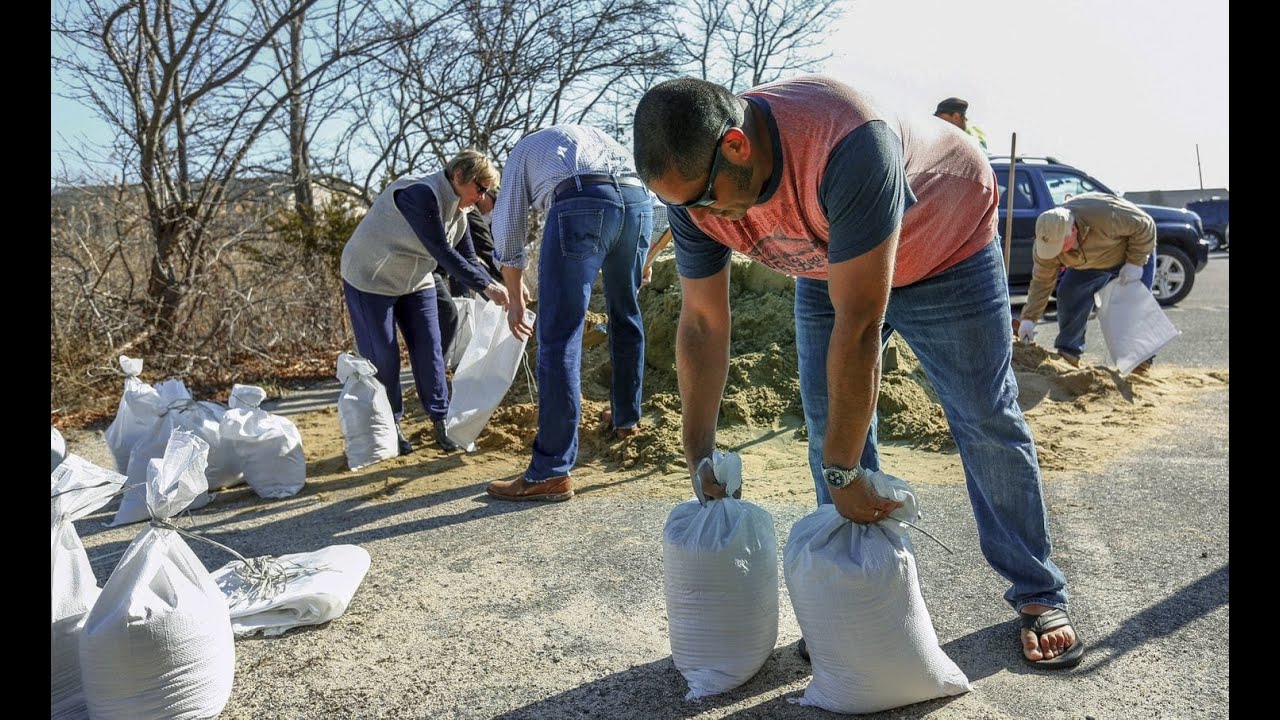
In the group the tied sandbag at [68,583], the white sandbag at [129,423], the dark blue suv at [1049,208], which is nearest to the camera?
the tied sandbag at [68,583]

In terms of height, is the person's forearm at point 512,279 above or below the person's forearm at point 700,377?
above

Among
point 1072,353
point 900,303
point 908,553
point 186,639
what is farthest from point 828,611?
point 1072,353

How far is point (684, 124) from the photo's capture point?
1.92 metres

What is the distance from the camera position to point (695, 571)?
2318 mm

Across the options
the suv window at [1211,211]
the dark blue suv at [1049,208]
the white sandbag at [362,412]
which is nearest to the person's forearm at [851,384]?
the white sandbag at [362,412]

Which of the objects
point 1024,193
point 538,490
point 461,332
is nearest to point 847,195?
point 538,490

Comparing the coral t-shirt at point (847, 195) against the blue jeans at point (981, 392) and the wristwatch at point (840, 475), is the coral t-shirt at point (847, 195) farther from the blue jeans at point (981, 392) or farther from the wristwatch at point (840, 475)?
the wristwatch at point (840, 475)

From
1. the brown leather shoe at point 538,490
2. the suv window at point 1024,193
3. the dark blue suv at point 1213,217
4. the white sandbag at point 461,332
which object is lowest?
the brown leather shoe at point 538,490

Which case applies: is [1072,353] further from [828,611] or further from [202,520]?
[202,520]

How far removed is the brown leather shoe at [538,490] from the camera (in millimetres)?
4152

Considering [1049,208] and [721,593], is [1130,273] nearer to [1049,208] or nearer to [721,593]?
[1049,208]

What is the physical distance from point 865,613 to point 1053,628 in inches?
28.9

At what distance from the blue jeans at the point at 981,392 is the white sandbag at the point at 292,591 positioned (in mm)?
1592

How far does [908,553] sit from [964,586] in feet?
3.40
